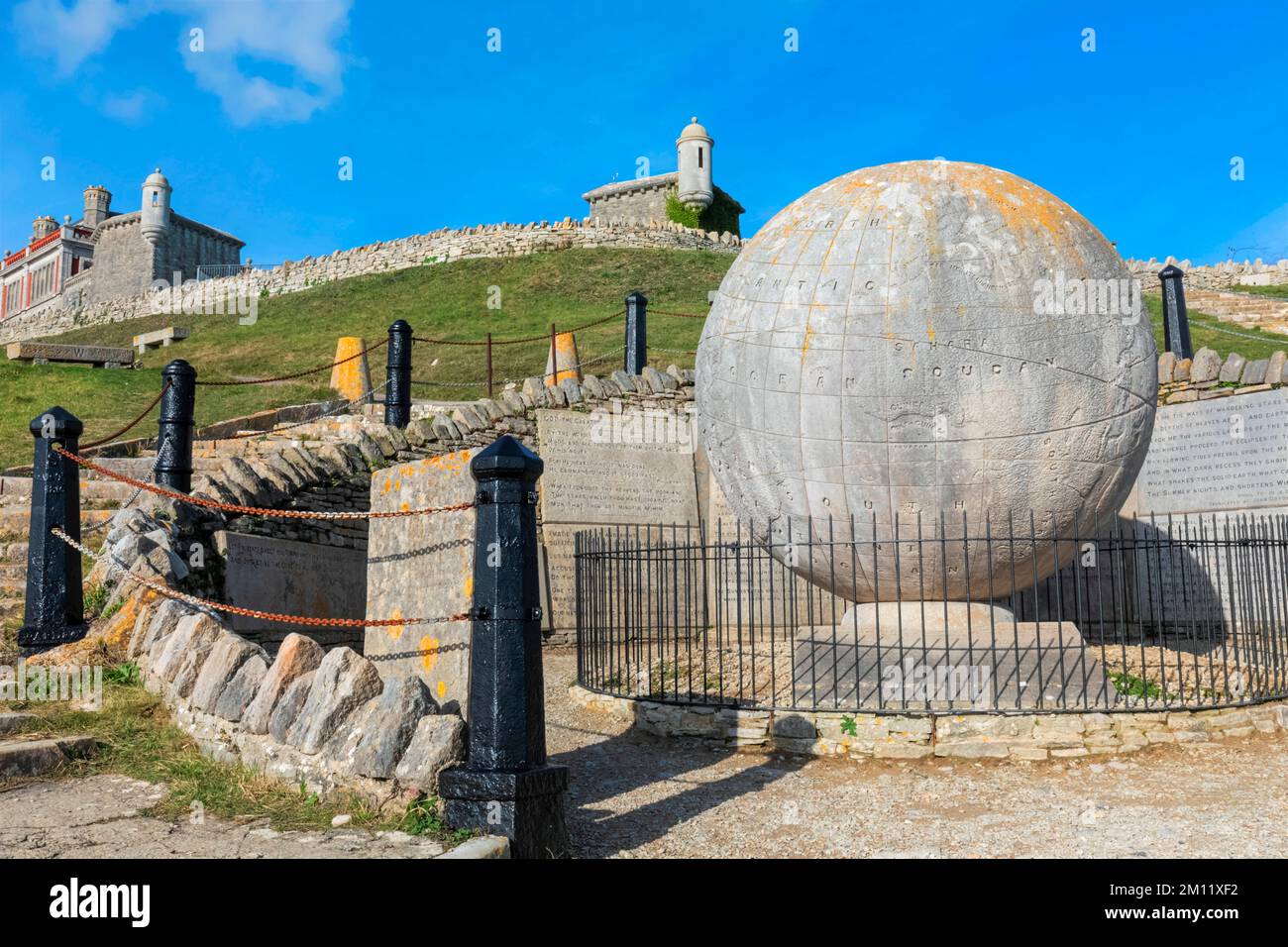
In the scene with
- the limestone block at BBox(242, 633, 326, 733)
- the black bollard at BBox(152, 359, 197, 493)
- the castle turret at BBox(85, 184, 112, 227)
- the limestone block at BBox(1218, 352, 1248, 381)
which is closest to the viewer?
the limestone block at BBox(242, 633, 326, 733)

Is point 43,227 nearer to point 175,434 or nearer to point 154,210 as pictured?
point 154,210

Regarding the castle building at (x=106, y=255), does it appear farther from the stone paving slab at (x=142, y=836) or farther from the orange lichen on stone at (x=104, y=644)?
the stone paving slab at (x=142, y=836)

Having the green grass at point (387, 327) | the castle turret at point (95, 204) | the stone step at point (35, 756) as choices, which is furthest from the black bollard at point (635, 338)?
the castle turret at point (95, 204)

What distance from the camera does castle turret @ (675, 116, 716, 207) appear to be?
4906 cm

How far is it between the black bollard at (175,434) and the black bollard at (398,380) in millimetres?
2973

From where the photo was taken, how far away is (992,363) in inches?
267

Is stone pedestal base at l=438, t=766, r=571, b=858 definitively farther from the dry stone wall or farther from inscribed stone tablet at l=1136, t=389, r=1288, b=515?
the dry stone wall

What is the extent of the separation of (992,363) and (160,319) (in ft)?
135

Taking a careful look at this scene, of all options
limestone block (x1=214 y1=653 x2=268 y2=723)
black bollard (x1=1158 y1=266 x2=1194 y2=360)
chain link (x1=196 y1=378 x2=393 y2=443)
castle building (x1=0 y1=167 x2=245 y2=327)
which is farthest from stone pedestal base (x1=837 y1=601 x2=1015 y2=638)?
castle building (x1=0 y1=167 x2=245 y2=327)

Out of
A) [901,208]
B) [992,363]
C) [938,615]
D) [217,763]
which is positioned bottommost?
[217,763]

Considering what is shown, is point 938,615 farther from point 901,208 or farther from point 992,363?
point 901,208

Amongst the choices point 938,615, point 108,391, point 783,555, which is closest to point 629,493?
point 783,555

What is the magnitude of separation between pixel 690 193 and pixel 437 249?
533 inches

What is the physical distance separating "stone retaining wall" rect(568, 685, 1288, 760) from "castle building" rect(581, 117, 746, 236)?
138ft
